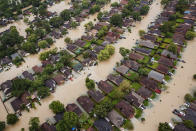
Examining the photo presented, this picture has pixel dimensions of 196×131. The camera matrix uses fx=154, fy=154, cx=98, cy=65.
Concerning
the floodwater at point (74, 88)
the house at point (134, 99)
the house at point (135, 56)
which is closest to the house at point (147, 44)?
the floodwater at point (74, 88)

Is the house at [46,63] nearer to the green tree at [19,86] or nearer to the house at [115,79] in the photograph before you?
the green tree at [19,86]

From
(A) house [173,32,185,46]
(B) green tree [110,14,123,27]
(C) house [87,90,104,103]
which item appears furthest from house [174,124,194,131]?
(B) green tree [110,14,123,27]

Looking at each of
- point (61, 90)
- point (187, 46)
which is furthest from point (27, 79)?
point (187, 46)

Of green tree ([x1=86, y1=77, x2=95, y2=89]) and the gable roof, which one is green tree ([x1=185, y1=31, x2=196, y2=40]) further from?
green tree ([x1=86, y1=77, x2=95, y2=89])

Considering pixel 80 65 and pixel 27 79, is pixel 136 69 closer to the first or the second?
pixel 80 65

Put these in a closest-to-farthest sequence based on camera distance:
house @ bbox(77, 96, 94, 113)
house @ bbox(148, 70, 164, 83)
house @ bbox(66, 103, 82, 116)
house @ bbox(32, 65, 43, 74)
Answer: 1. house @ bbox(66, 103, 82, 116)
2. house @ bbox(77, 96, 94, 113)
3. house @ bbox(148, 70, 164, 83)
4. house @ bbox(32, 65, 43, 74)
